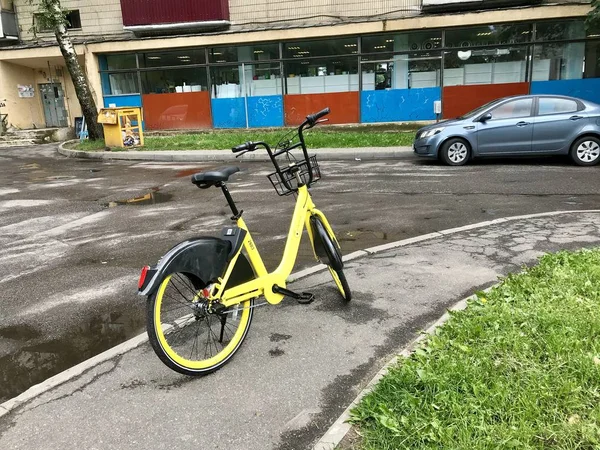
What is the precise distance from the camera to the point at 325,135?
18516 mm

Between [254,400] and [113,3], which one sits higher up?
[113,3]

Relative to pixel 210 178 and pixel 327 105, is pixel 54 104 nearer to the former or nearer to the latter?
pixel 327 105

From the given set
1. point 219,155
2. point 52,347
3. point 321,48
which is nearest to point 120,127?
point 219,155

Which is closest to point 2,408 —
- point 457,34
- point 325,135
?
point 325,135

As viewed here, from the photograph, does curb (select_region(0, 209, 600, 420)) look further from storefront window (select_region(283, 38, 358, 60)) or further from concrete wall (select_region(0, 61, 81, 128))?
concrete wall (select_region(0, 61, 81, 128))

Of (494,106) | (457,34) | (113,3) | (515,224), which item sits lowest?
(515,224)

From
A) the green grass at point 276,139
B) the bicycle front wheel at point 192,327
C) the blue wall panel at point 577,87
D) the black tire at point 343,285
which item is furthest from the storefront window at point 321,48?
the bicycle front wheel at point 192,327

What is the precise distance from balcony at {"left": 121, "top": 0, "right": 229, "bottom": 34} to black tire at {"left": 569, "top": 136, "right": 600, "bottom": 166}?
1457cm

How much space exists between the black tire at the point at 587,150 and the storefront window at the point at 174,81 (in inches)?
602

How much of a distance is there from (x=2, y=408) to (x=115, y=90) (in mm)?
22311

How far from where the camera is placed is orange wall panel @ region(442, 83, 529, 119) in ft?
65.0

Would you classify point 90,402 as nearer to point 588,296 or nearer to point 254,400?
point 254,400

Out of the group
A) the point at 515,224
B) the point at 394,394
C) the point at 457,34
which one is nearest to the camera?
the point at 394,394

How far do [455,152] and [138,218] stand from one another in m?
7.44
